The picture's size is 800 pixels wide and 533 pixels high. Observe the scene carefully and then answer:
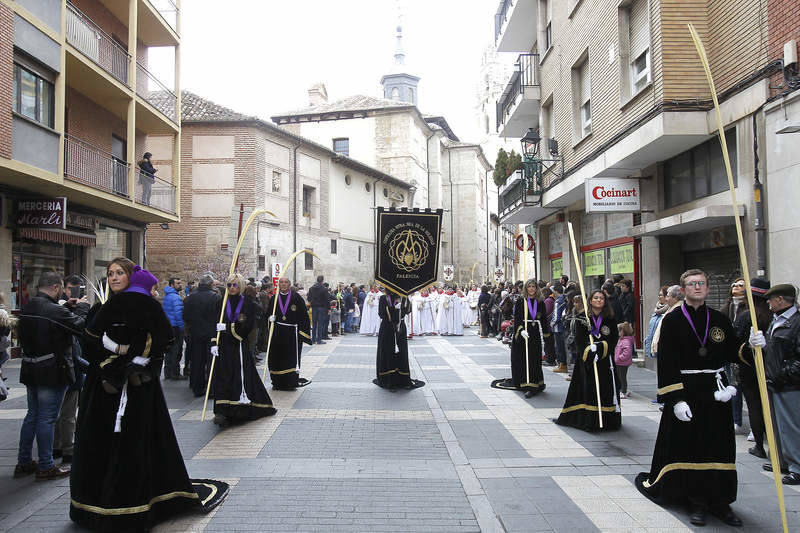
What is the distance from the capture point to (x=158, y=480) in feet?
15.2

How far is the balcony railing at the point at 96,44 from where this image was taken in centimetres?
1587

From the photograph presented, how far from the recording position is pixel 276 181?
3206cm

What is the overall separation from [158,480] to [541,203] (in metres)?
16.6

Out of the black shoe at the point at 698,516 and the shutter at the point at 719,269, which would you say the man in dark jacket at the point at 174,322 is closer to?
the black shoe at the point at 698,516

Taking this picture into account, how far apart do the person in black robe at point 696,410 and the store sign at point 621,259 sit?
9979mm

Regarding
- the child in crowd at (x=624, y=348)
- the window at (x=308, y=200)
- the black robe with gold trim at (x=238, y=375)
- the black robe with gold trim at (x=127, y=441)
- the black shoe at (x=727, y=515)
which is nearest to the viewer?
the black robe with gold trim at (x=127, y=441)

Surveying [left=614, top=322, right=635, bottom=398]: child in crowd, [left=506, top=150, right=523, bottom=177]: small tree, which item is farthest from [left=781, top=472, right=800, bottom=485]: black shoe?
[left=506, top=150, right=523, bottom=177]: small tree

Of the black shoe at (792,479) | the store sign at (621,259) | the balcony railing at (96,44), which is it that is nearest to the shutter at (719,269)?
the store sign at (621,259)

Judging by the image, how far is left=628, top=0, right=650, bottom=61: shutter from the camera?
12.2 meters

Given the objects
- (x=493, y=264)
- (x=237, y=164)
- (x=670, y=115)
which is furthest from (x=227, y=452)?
(x=493, y=264)

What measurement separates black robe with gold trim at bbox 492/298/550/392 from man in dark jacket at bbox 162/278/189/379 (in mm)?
5920

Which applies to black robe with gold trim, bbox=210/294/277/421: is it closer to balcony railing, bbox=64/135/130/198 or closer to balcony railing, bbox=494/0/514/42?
balcony railing, bbox=64/135/130/198

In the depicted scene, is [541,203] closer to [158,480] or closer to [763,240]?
[763,240]

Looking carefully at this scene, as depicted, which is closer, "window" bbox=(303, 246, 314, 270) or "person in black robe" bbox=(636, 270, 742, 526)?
"person in black robe" bbox=(636, 270, 742, 526)
